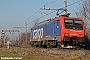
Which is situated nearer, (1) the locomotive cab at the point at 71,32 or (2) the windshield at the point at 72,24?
(1) the locomotive cab at the point at 71,32

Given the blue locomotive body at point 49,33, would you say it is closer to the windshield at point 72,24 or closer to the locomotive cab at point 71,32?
the locomotive cab at point 71,32

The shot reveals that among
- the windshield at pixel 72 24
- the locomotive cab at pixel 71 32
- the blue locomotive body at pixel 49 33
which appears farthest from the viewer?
the blue locomotive body at pixel 49 33

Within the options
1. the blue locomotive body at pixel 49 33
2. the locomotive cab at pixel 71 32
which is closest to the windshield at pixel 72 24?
the locomotive cab at pixel 71 32

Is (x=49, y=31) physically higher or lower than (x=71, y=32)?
higher

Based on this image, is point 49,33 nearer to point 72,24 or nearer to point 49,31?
point 49,31

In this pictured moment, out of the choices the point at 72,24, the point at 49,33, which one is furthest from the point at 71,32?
the point at 49,33

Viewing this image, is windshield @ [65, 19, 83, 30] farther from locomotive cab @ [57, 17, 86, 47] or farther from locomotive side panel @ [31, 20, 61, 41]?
locomotive side panel @ [31, 20, 61, 41]

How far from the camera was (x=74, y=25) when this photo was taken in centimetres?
2550

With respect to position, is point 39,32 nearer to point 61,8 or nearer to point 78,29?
point 61,8

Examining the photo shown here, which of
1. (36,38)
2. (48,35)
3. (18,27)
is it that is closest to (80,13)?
(36,38)

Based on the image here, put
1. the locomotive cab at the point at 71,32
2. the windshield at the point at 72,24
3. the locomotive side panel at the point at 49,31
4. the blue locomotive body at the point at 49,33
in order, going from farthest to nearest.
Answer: the locomotive side panel at the point at 49,31, the blue locomotive body at the point at 49,33, the windshield at the point at 72,24, the locomotive cab at the point at 71,32

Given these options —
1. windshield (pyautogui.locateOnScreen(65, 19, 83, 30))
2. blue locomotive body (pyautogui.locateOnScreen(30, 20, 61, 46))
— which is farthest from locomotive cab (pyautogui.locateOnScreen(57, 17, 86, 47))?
blue locomotive body (pyautogui.locateOnScreen(30, 20, 61, 46))

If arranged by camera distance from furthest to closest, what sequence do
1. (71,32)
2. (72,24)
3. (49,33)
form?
(49,33), (72,24), (71,32)

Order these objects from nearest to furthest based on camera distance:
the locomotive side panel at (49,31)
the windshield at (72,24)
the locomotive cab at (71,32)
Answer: the locomotive cab at (71,32) → the windshield at (72,24) → the locomotive side panel at (49,31)
